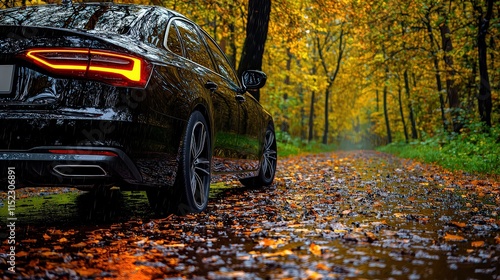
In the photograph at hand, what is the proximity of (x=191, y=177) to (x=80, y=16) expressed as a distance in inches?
65.7

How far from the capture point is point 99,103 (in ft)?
12.2

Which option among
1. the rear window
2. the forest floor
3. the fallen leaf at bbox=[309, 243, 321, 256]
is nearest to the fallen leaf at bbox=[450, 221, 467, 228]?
the forest floor

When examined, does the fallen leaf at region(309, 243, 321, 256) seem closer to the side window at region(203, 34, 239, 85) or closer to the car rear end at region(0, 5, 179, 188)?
the car rear end at region(0, 5, 179, 188)

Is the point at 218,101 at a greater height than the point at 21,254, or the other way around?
the point at 218,101

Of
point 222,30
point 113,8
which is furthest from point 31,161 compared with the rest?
point 222,30

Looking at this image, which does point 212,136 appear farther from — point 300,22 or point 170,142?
point 300,22

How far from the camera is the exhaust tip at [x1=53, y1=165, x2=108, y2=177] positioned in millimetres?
3629

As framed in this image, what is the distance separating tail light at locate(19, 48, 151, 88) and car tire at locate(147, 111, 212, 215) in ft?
2.80

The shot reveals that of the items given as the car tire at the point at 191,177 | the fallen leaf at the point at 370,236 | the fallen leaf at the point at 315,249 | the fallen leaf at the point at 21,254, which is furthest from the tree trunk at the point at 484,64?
the fallen leaf at the point at 21,254

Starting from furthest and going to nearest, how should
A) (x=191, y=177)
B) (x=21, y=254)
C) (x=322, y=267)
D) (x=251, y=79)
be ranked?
(x=251, y=79) → (x=191, y=177) → (x=21, y=254) → (x=322, y=267)

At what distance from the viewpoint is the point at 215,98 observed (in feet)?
17.2

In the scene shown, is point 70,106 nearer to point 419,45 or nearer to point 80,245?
point 80,245

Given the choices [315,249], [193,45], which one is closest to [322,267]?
[315,249]

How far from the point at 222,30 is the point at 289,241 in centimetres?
1459
